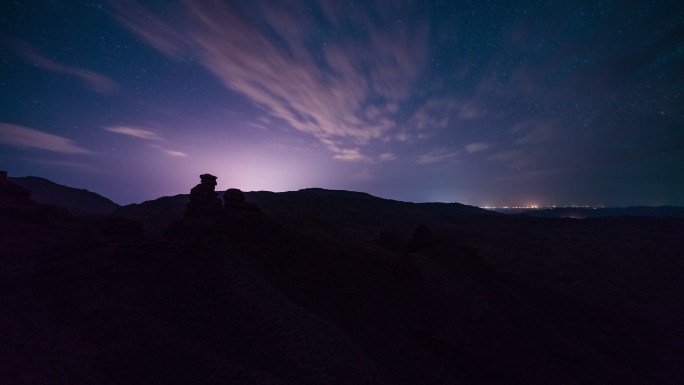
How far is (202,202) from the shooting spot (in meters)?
19.8

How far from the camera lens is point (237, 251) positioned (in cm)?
1642

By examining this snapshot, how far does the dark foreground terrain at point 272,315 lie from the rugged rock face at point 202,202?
105cm

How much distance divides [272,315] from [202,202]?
1043 centimetres

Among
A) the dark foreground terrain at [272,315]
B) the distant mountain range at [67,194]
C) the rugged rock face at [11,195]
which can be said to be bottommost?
the dark foreground terrain at [272,315]

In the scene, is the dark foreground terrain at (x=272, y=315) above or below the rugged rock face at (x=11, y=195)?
below

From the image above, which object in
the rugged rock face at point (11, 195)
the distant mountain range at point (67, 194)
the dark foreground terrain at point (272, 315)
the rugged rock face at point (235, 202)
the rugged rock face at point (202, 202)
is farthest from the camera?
the distant mountain range at point (67, 194)

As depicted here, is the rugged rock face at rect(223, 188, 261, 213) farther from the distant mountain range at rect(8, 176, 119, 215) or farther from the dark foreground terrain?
the distant mountain range at rect(8, 176, 119, 215)

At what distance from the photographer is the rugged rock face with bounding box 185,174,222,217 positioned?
1952 centimetres

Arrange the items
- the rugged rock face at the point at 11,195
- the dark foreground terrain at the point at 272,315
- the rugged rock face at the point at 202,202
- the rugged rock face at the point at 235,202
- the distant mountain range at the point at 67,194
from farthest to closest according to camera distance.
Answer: the distant mountain range at the point at 67,194 < the rugged rock face at the point at 202,202 < the rugged rock face at the point at 235,202 < the rugged rock face at the point at 11,195 < the dark foreground terrain at the point at 272,315

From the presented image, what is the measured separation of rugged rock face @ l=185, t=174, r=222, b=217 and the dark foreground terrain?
105 centimetres

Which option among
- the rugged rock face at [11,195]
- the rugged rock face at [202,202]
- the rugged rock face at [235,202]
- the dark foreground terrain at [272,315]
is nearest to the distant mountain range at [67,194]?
the rugged rock face at [11,195]

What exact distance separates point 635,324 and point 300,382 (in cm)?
3172

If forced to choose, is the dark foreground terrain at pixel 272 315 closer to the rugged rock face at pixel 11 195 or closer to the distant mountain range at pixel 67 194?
the rugged rock face at pixel 11 195

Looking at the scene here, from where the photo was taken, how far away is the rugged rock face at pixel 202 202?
19.5 meters
